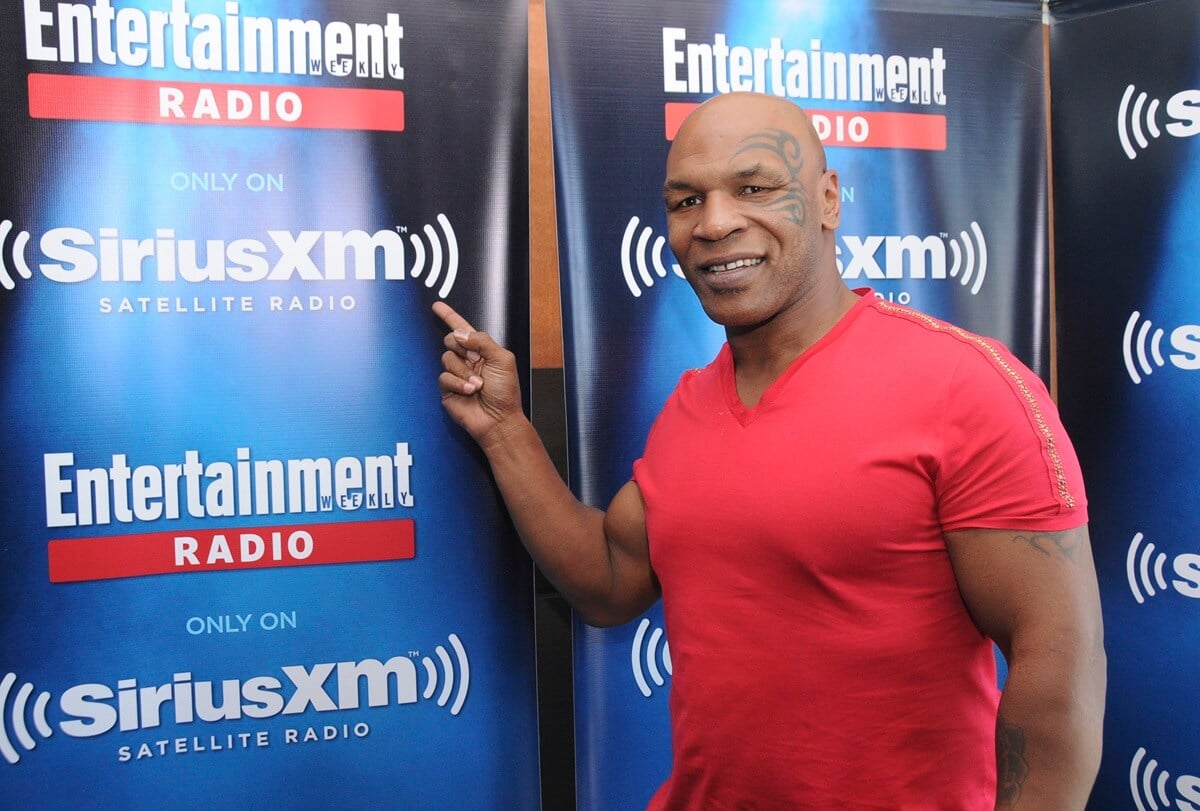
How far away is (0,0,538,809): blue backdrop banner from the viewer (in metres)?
1.74

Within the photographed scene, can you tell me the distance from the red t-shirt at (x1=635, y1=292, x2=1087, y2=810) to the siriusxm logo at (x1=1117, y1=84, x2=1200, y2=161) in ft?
3.18

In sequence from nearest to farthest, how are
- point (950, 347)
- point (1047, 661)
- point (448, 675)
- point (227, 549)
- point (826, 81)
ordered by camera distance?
point (1047, 661)
point (950, 347)
point (227, 549)
point (448, 675)
point (826, 81)

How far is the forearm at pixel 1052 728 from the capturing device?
1.25m

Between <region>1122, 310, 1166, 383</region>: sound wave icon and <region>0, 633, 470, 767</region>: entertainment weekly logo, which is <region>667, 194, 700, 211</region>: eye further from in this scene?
<region>1122, 310, 1166, 383</region>: sound wave icon

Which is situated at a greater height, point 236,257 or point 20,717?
point 236,257

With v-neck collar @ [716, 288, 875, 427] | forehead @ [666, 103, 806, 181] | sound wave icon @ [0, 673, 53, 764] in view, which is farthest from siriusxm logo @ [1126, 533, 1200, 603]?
sound wave icon @ [0, 673, 53, 764]

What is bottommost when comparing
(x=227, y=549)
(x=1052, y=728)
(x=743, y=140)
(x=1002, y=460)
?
(x=1052, y=728)

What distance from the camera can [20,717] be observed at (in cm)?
175

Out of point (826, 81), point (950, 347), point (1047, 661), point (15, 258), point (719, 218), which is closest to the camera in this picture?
point (1047, 661)

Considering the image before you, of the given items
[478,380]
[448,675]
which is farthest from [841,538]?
[448,675]

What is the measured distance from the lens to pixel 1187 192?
202 cm

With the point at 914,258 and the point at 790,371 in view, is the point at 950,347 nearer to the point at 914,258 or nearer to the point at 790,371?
the point at 790,371

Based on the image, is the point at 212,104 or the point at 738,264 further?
the point at 212,104

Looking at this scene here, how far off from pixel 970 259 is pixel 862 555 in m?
1.02
